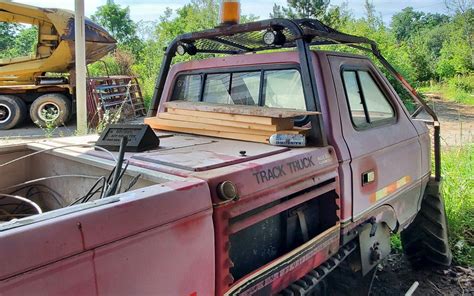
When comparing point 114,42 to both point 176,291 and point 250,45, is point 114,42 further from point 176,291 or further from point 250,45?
point 176,291

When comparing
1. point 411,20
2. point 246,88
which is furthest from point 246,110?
point 411,20

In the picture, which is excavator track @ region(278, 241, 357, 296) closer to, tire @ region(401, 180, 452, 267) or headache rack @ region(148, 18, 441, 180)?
headache rack @ region(148, 18, 441, 180)

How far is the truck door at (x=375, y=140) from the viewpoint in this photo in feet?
8.67

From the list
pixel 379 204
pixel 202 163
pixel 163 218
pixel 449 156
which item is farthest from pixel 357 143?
pixel 449 156

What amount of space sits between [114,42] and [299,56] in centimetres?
1060

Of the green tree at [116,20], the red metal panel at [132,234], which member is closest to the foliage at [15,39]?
the green tree at [116,20]

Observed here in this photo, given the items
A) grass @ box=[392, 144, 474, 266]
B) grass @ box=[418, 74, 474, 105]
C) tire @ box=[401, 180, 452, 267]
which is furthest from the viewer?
grass @ box=[418, 74, 474, 105]

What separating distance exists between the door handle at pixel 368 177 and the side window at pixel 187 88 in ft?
5.00

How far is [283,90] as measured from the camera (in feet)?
9.65

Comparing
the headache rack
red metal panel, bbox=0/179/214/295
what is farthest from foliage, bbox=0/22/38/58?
red metal panel, bbox=0/179/214/295

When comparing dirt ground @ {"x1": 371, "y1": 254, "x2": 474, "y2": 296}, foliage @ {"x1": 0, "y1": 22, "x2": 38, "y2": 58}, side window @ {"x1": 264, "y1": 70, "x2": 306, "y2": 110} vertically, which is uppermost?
foliage @ {"x1": 0, "y1": 22, "x2": 38, "y2": 58}

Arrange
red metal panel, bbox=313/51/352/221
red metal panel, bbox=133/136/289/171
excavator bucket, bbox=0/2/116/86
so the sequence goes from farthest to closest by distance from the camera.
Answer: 1. excavator bucket, bbox=0/2/116/86
2. red metal panel, bbox=313/51/352/221
3. red metal panel, bbox=133/136/289/171

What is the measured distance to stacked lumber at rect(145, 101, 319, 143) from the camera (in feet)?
8.39

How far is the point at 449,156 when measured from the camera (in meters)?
6.11
